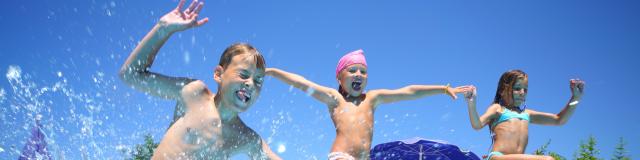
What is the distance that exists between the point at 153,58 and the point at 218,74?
711mm

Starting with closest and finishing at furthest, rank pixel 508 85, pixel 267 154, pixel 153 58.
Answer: pixel 153 58, pixel 267 154, pixel 508 85

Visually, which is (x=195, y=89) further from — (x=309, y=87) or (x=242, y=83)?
(x=309, y=87)

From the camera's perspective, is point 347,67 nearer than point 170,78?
No

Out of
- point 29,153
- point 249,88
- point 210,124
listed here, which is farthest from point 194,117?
point 29,153

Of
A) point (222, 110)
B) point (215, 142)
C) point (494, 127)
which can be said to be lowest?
point (215, 142)

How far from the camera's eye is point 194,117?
4.40 m

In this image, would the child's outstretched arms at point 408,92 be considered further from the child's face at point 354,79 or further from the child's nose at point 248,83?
the child's nose at point 248,83

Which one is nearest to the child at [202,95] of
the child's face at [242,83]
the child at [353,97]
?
the child's face at [242,83]

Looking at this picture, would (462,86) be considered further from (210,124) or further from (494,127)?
(210,124)

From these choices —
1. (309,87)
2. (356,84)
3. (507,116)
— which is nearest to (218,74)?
(309,87)

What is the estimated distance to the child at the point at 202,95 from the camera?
416 centimetres

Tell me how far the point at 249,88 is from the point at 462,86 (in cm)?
433

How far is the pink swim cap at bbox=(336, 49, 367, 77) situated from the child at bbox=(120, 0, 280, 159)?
11.6ft

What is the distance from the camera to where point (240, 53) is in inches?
179
